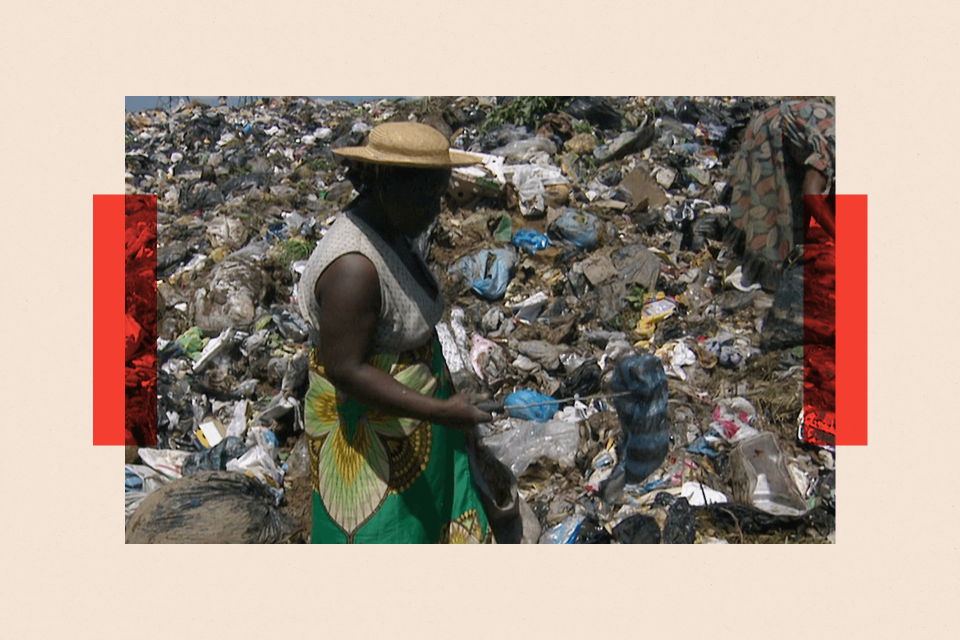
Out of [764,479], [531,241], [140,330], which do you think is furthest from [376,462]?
[531,241]

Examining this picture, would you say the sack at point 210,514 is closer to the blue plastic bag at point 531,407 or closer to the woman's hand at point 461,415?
the blue plastic bag at point 531,407

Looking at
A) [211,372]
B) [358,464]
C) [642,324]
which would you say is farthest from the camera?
[642,324]

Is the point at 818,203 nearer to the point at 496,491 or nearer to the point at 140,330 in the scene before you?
the point at 496,491

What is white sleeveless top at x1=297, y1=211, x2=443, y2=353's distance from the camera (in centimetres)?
182

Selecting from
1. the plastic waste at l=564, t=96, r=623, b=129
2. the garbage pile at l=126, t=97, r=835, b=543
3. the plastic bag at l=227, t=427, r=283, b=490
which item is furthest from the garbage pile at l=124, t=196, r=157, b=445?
the plastic waste at l=564, t=96, r=623, b=129

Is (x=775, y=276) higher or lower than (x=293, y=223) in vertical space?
lower

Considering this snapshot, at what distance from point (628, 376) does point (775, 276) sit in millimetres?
2804

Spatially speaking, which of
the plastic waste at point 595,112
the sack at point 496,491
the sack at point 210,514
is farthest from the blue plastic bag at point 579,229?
the sack at point 496,491

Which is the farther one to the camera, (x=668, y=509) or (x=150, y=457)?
(x=150, y=457)

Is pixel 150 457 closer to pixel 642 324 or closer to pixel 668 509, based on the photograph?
pixel 668 509

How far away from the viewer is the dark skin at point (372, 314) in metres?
1.77

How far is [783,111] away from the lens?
5316 millimetres

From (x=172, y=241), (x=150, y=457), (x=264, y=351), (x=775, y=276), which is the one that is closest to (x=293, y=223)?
(x=172, y=241)

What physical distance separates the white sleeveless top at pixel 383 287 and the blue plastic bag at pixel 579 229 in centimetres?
415
